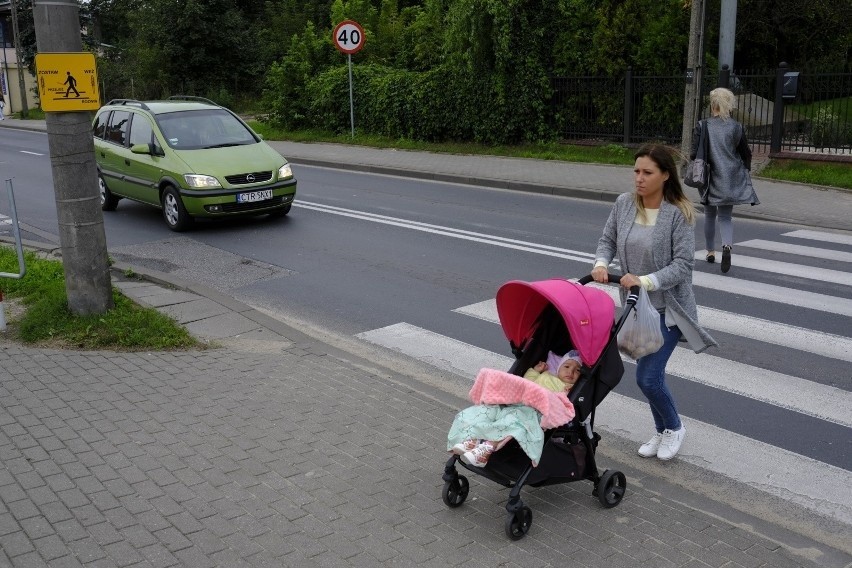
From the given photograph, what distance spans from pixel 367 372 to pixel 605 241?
7.38 feet

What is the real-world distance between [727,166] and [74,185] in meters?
6.73

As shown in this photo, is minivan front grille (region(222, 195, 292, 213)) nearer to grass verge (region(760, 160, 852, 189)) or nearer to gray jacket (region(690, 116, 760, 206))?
gray jacket (region(690, 116, 760, 206))

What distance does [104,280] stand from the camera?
303 inches

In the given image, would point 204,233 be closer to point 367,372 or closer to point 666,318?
point 367,372

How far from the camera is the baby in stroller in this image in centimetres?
428

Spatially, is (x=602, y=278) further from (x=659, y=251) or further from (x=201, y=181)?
(x=201, y=181)

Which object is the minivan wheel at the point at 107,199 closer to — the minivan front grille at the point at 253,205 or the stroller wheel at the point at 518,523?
the minivan front grille at the point at 253,205

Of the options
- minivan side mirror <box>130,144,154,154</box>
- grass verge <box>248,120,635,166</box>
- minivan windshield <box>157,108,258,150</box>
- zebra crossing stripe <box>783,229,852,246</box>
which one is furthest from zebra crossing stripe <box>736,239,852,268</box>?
minivan side mirror <box>130,144,154,154</box>

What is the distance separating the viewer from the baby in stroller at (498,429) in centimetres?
428

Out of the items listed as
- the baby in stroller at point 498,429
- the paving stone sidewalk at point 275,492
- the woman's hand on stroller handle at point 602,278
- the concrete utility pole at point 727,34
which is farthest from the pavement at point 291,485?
the concrete utility pole at point 727,34

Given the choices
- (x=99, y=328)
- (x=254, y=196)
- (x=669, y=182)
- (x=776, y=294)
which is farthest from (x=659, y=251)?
(x=254, y=196)

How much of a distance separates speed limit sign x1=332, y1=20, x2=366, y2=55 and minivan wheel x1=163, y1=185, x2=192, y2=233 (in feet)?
41.5

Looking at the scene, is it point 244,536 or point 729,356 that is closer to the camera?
point 244,536

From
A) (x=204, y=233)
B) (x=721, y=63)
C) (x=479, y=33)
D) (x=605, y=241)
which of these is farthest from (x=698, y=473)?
(x=479, y=33)
